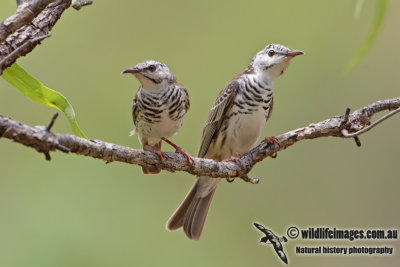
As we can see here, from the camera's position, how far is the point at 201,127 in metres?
6.42

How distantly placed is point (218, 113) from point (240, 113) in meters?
0.19

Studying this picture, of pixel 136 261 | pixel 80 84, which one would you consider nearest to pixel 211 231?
pixel 136 261

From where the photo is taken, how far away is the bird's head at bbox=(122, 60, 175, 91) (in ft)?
12.2

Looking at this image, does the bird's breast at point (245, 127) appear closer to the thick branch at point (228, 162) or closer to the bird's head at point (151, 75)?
the thick branch at point (228, 162)

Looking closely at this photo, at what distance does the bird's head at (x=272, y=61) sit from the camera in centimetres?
396

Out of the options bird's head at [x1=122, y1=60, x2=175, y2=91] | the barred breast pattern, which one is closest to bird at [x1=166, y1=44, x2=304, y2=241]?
the barred breast pattern

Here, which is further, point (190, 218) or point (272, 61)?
point (190, 218)

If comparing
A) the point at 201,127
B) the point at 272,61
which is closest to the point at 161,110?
the point at 272,61

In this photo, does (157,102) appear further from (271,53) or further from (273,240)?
(273,240)

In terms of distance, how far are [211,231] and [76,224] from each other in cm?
164

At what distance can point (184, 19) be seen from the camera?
6848 millimetres
